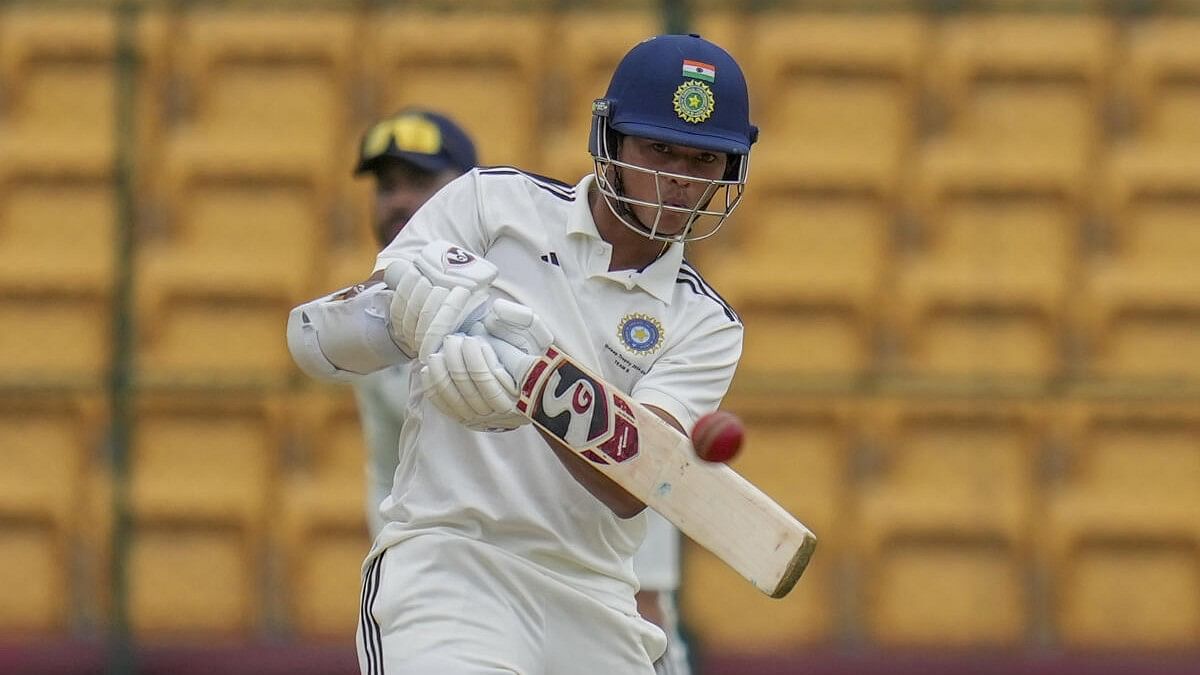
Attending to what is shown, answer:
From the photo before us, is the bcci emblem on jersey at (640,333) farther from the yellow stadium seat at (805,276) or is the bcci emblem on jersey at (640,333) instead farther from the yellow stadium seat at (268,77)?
the yellow stadium seat at (268,77)

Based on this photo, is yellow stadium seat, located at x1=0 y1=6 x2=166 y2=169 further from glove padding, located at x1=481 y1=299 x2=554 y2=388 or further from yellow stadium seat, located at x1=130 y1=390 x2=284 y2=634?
glove padding, located at x1=481 y1=299 x2=554 y2=388

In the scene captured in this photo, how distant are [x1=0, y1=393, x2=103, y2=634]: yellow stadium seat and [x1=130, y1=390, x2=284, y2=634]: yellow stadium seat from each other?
0.51ft

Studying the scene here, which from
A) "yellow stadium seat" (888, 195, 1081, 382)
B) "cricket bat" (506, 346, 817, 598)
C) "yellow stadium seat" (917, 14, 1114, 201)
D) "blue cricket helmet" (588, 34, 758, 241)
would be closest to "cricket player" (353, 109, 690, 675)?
"blue cricket helmet" (588, 34, 758, 241)

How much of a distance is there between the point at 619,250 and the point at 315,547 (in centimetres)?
261

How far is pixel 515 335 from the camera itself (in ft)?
8.57

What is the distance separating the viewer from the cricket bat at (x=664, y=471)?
101 inches

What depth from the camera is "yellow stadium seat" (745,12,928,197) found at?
17.8 ft

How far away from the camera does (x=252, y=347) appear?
5.37 m

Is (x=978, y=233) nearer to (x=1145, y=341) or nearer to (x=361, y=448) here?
(x=1145, y=341)

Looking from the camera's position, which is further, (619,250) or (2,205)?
(2,205)

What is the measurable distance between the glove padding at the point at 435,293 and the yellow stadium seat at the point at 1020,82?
3.02 metres

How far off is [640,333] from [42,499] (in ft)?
9.49

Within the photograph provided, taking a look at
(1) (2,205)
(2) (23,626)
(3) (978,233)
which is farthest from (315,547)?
(3) (978,233)

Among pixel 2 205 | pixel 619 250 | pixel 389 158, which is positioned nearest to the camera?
pixel 619 250
